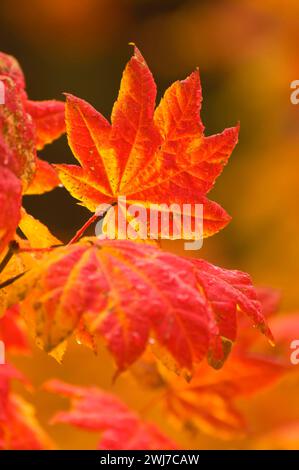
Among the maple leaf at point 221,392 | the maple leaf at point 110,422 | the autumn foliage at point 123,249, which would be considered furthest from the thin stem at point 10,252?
the maple leaf at point 221,392

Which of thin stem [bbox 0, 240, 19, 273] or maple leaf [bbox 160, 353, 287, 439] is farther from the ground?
thin stem [bbox 0, 240, 19, 273]

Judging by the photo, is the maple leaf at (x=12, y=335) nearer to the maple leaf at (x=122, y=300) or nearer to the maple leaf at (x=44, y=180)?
the maple leaf at (x=44, y=180)

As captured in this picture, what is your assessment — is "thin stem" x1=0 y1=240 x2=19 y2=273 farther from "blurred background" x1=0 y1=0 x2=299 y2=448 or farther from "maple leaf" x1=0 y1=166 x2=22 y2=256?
"blurred background" x1=0 y1=0 x2=299 y2=448

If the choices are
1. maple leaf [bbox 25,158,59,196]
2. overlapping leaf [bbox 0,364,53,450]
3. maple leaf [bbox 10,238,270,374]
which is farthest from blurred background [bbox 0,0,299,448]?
maple leaf [bbox 10,238,270,374]

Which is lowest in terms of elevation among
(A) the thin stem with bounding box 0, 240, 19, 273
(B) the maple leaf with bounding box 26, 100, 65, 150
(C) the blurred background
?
(C) the blurred background

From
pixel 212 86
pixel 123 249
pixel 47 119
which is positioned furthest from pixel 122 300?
pixel 212 86

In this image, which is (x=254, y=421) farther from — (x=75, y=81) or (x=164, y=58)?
(x=75, y=81)
